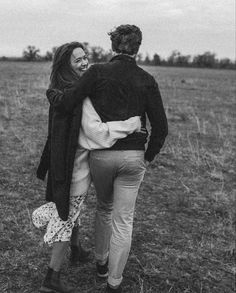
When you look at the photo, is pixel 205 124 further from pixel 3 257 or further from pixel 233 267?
pixel 3 257

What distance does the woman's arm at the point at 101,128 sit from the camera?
3.01 m

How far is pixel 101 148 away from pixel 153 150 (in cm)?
44

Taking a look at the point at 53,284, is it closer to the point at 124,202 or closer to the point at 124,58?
the point at 124,202

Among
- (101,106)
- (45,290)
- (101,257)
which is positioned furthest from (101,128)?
(45,290)

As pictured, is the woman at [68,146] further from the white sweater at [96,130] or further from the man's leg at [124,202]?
the man's leg at [124,202]

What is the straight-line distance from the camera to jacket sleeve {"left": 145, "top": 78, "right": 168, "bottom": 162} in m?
3.10

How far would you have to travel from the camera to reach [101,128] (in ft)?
9.92

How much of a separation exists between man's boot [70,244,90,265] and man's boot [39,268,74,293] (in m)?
0.60

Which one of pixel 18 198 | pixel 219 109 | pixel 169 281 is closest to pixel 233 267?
pixel 169 281

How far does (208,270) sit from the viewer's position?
432 centimetres

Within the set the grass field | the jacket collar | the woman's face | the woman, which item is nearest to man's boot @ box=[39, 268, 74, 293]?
the woman

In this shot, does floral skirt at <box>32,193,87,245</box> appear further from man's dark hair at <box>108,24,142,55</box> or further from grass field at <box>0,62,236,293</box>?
man's dark hair at <box>108,24,142,55</box>

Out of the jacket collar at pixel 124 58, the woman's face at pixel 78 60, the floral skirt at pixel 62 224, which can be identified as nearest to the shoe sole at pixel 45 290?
the floral skirt at pixel 62 224

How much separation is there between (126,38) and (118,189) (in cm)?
101
